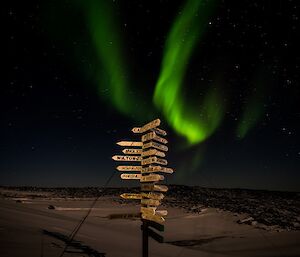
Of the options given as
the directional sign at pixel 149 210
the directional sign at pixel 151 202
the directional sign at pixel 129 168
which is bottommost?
the directional sign at pixel 149 210

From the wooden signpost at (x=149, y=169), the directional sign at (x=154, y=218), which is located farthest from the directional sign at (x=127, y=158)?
the directional sign at (x=154, y=218)

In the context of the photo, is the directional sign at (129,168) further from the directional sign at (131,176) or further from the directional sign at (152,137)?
the directional sign at (152,137)

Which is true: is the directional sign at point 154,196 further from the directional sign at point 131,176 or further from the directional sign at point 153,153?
the directional sign at point 153,153

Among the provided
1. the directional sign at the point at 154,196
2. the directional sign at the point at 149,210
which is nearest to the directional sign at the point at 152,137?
the directional sign at the point at 154,196

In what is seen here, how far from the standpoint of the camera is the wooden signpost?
34.8 ft

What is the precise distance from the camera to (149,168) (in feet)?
35.7

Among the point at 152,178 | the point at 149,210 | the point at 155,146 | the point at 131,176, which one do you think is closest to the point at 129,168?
the point at 131,176

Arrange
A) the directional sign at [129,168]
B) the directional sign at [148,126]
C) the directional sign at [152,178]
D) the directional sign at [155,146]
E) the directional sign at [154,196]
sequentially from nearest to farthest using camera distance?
the directional sign at [152,178], the directional sign at [148,126], the directional sign at [154,196], the directional sign at [155,146], the directional sign at [129,168]

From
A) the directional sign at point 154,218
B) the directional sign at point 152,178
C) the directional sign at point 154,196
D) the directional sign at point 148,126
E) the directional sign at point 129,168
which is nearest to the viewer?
the directional sign at point 154,218

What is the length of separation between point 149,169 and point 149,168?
0.03 meters

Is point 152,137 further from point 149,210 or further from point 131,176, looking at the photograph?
point 149,210

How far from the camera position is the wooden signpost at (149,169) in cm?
1061

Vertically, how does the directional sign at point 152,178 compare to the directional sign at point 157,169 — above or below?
below

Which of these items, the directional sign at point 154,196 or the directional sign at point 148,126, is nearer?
the directional sign at point 148,126
